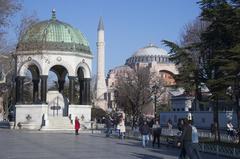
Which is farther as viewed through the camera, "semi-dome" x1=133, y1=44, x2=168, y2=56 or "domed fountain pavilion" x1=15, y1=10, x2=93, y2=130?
"semi-dome" x1=133, y1=44, x2=168, y2=56

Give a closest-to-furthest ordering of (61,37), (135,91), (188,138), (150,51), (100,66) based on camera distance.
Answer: (188,138) → (61,37) → (135,91) → (100,66) → (150,51)

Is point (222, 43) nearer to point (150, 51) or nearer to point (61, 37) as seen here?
point (61, 37)

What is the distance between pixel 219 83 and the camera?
75.4 ft

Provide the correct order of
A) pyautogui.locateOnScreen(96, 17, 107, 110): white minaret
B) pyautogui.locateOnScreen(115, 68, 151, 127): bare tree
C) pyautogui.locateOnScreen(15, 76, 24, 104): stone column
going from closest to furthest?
pyautogui.locateOnScreen(15, 76, 24, 104): stone column
pyautogui.locateOnScreen(115, 68, 151, 127): bare tree
pyautogui.locateOnScreen(96, 17, 107, 110): white minaret

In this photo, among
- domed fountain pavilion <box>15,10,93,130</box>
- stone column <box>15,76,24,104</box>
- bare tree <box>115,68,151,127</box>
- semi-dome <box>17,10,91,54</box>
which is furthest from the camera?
bare tree <box>115,68,151,127</box>

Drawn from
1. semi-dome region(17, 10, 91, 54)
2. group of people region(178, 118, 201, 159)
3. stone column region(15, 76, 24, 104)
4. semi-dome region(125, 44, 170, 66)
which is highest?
semi-dome region(125, 44, 170, 66)

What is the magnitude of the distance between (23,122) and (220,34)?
26.8 metres

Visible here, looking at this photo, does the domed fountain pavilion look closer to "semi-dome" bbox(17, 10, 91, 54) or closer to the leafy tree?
"semi-dome" bbox(17, 10, 91, 54)

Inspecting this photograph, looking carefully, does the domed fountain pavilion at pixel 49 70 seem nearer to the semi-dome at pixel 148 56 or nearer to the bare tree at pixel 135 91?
the bare tree at pixel 135 91

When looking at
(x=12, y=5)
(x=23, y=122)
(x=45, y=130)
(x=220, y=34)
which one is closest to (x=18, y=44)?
(x=12, y=5)

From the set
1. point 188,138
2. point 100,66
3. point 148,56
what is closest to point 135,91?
point 188,138

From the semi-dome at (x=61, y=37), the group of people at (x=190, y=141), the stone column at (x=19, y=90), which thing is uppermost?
the semi-dome at (x=61, y=37)

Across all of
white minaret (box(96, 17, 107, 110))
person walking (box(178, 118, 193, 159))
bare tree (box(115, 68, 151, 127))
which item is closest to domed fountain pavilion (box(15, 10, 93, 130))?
bare tree (box(115, 68, 151, 127))

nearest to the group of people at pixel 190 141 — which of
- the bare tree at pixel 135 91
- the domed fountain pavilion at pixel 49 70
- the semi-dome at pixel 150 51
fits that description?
the domed fountain pavilion at pixel 49 70
